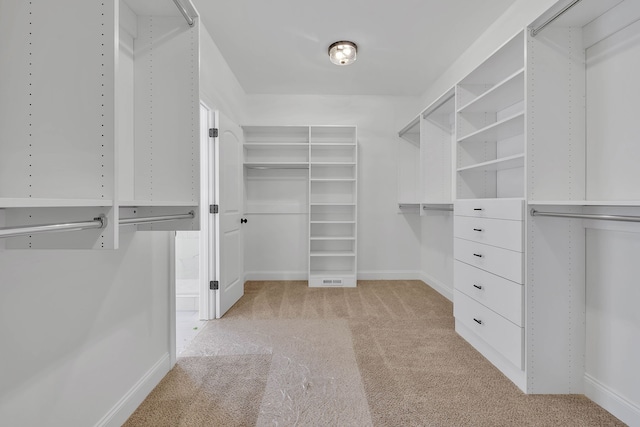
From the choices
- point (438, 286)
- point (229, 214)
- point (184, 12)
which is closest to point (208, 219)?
point (229, 214)

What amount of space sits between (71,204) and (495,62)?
2.48 metres

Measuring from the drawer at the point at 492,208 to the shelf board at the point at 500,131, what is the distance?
0.50 meters

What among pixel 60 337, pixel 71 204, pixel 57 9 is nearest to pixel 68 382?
pixel 60 337

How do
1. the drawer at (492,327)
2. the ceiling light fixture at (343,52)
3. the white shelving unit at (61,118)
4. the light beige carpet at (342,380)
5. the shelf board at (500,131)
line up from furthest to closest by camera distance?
the ceiling light fixture at (343,52) → the shelf board at (500,131) → the drawer at (492,327) → the light beige carpet at (342,380) → the white shelving unit at (61,118)

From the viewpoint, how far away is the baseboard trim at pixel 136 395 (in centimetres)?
141

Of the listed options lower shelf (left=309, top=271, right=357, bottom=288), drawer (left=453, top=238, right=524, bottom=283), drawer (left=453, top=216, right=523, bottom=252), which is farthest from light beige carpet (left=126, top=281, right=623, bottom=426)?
lower shelf (left=309, top=271, right=357, bottom=288)

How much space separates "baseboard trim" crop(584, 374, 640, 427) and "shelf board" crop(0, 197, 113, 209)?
7.97ft

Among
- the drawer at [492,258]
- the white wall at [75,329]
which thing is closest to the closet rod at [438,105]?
the drawer at [492,258]

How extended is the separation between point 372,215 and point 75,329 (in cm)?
351

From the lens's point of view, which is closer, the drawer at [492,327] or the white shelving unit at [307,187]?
the drawer at [492,327]

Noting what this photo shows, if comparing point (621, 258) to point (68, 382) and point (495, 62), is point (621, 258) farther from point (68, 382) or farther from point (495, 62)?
point (68, 382)

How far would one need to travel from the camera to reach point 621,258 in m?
1.52

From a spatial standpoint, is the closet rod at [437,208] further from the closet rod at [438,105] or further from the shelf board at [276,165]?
the shelf board at [276,165]

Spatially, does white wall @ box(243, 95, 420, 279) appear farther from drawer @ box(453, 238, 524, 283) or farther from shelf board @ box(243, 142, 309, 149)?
drawer @ box(453, 238, 524, 283)
